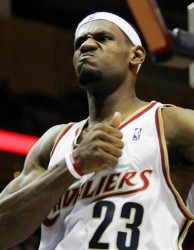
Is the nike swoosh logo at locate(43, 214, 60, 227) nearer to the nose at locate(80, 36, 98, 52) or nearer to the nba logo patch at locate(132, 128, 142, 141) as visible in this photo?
the nba logo patch at locate(132, 128, 142, 141)

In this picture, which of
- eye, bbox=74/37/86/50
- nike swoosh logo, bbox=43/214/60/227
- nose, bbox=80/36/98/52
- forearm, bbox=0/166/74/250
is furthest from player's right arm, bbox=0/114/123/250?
eye, bbox=74/37/86/50

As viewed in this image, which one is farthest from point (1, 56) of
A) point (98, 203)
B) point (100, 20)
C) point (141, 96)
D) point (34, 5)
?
point (98, 203)

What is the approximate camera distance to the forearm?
2.55 metres

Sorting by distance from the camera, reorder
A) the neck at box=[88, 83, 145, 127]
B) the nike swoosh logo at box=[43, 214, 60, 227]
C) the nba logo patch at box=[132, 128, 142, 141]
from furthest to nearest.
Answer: the neck at box=[88, 83, 145, 127]
the nike swoosh logo at box=[43, 214, 60, 227]
the nba logo patch at box=[132, 128, 142, 141]

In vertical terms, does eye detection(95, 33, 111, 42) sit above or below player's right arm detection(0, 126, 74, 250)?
above

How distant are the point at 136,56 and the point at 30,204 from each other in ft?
2.49

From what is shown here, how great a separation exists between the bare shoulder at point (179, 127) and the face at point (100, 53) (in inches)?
12.4

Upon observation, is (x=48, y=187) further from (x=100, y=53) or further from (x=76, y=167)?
(x=100, y=53)

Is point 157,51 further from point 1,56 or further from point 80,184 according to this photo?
point 1,56

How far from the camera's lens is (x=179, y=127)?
257cm

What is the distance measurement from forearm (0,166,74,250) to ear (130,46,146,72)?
1.94 feet

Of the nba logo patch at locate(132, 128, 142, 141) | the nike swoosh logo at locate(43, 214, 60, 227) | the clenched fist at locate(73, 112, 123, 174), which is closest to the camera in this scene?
the clenched fist at locate(73, 112, 123, 174)

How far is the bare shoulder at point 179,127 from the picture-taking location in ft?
8.35

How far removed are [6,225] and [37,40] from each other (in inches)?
191
